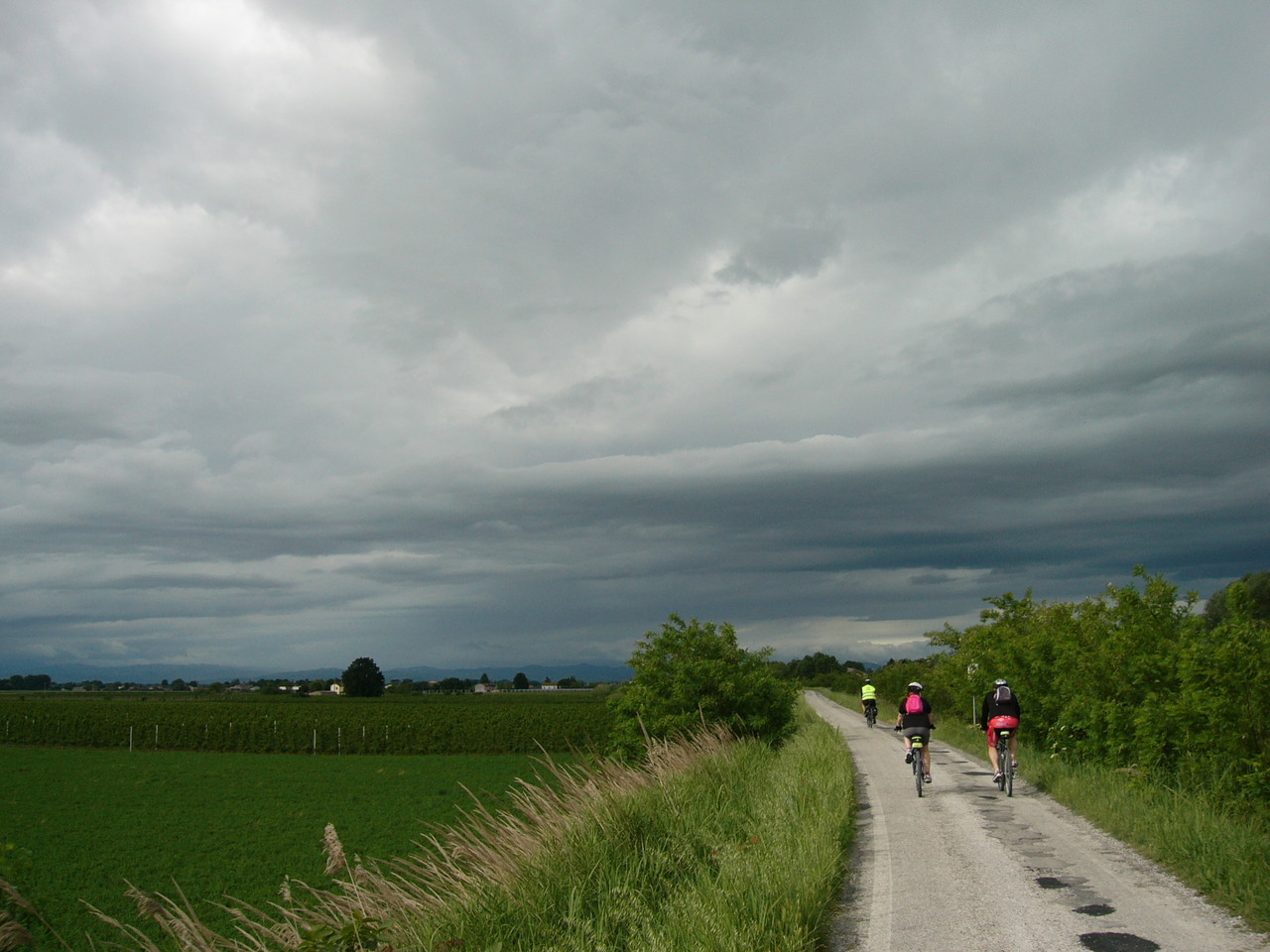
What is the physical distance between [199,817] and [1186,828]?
34.4 m

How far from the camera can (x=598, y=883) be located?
770 cm

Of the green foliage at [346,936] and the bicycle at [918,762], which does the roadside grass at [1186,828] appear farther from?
the green foliage at [346,936]

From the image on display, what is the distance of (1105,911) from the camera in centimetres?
722

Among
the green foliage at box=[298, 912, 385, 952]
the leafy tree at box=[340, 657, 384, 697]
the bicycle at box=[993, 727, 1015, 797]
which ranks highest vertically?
the green foliage at box=[298, 912, 385, 952]

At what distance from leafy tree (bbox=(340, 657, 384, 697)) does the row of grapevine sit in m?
65.1

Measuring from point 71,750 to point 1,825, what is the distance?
3961 centimetres

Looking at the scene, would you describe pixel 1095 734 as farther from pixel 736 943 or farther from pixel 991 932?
pixel 736 943

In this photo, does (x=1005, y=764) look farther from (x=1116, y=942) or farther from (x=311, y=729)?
(x=311, y=729)

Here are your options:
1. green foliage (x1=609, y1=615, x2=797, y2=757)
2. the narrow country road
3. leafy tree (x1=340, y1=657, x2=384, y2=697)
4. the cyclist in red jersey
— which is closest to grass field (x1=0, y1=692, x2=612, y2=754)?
green foliage (x1=609, y1=615, x2=797, y2=757)

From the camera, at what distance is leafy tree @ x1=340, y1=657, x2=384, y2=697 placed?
142 m

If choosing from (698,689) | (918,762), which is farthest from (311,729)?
(918,762)

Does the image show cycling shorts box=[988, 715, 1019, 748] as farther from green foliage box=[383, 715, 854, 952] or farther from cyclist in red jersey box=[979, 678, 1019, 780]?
green foliage box=[383, 715, 854, 952]

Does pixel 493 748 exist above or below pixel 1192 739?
below

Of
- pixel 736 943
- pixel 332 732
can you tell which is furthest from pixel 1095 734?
pixel 332 732
